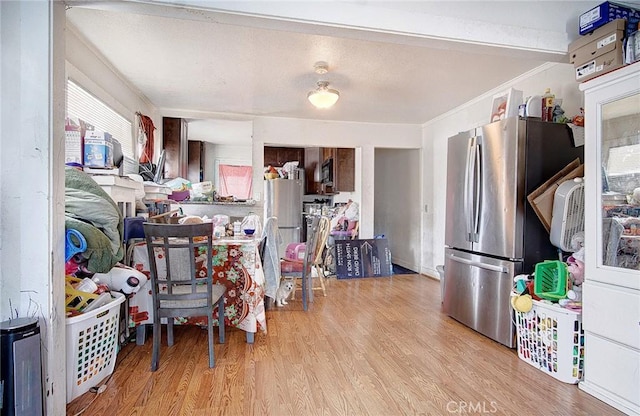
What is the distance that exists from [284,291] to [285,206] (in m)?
2.27

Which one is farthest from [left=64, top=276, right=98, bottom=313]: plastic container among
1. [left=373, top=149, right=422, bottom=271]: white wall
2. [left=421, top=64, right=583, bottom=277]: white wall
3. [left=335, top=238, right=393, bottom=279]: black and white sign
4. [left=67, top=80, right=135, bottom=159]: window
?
[left=373, top=149, right=422, bottom=271]: white wall

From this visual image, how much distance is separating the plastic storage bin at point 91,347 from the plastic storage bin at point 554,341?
104 inches

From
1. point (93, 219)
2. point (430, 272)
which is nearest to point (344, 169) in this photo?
point (430, 272)

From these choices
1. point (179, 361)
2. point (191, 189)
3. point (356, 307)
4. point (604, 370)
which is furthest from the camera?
point (191, 189)

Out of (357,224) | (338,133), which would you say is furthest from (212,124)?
(357,224)

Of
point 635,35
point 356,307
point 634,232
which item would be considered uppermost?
Result: point 635,35

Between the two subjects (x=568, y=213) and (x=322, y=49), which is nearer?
(x=568, y=213)

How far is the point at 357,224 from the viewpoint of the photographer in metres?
5.28

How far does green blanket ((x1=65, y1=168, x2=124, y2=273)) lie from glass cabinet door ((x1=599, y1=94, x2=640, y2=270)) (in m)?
2.78

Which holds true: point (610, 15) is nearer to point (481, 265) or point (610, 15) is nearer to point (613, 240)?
point (613, 240)

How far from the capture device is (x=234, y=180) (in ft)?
22.5

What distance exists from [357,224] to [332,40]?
126 inches

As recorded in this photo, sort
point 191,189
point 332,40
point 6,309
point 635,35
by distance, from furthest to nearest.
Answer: point 191,189
point 332,40
point 635,35
point 6,309

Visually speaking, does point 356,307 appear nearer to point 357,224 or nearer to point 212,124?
point 357,224
